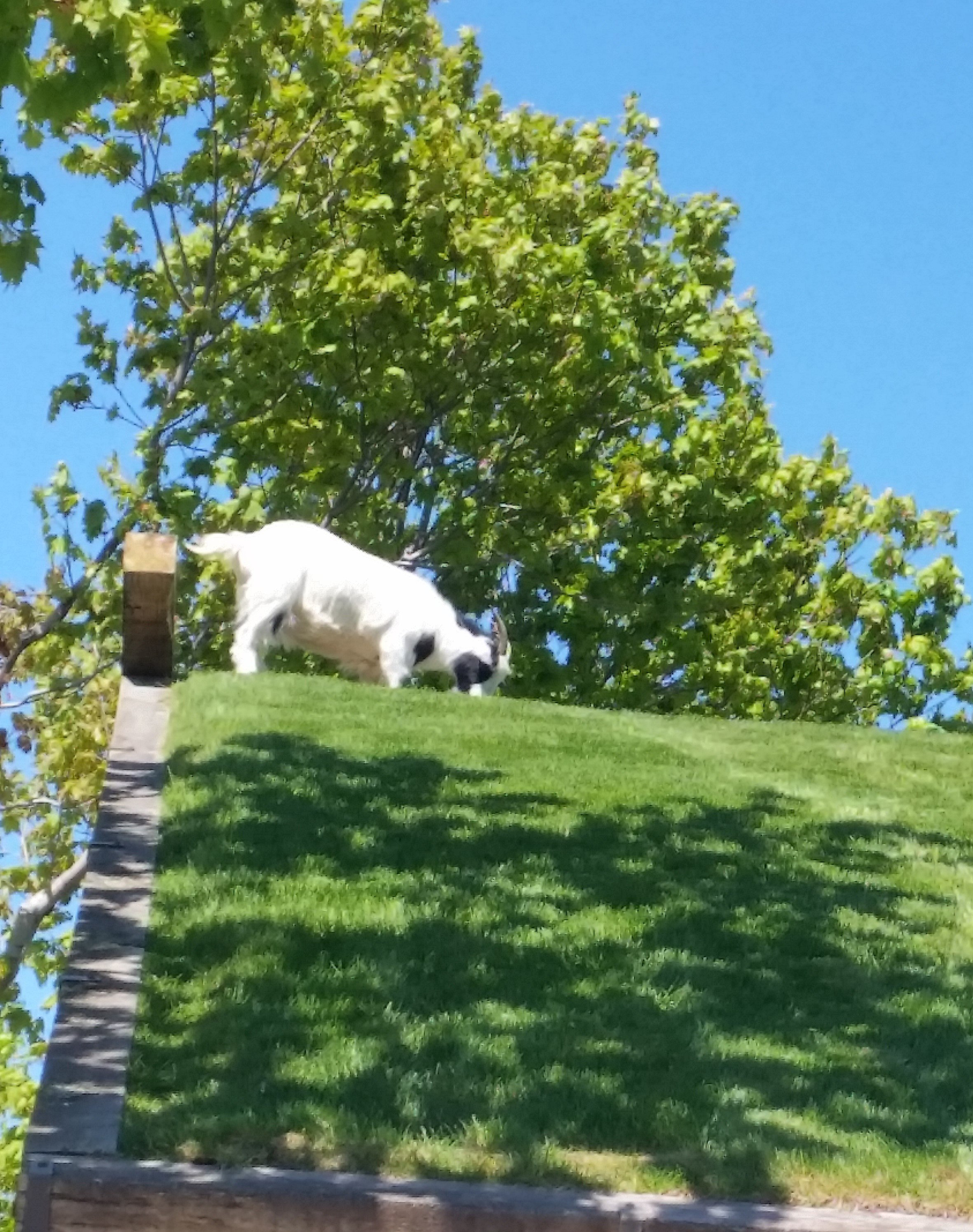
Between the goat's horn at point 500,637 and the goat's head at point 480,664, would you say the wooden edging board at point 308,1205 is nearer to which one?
the goat's head at point 480,664

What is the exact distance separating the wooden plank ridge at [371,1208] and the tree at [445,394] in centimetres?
1365

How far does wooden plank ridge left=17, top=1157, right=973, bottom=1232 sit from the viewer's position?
17.6 feet

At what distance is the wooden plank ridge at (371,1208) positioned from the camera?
536 cm

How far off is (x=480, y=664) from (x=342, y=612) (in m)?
1.31

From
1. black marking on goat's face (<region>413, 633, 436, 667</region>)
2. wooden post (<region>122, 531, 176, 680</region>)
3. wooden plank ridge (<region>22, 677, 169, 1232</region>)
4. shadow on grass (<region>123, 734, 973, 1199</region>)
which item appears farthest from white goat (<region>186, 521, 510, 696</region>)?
shadow on grass (<region>123, 734, 973, 1199</region>)

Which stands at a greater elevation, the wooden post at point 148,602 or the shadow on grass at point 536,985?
the wooden post at point 148,602

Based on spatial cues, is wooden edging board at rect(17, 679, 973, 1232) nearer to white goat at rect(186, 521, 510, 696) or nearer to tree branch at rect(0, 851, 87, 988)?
white goat at rect(186, 521, 510, 696)

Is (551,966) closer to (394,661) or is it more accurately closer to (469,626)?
(394,661)

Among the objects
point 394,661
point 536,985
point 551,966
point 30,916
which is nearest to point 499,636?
point 394,661

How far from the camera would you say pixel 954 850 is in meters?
10.5

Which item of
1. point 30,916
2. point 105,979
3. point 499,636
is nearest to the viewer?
point 105,979

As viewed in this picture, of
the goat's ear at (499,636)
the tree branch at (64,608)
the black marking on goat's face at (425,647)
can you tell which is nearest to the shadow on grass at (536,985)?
the black marking on goat's face at (425,647)

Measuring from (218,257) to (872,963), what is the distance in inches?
621

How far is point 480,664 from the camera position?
16.1m
